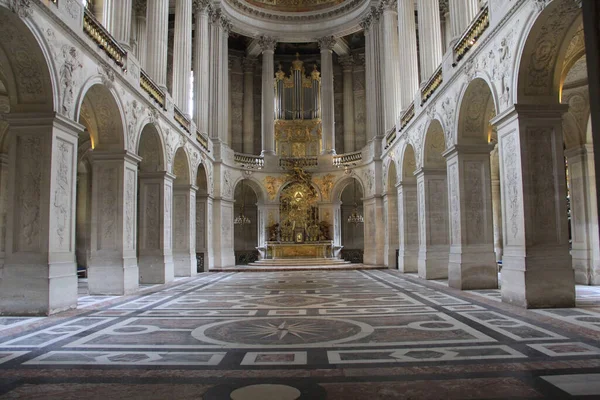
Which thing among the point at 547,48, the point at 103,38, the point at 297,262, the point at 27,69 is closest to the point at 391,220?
the point at 297,262

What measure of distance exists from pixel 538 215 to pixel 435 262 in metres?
6.76

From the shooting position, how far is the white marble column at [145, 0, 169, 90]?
16547 millimetres

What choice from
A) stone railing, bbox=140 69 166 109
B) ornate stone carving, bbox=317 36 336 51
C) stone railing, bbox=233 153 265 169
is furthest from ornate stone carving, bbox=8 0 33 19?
ornate stone carving, bbox=317 36 336 51

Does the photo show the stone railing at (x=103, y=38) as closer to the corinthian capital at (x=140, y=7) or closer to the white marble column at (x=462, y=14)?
the white marble column at (x=462, y=14)

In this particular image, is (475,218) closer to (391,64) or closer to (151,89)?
(151,89)

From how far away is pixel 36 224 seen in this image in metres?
8.96

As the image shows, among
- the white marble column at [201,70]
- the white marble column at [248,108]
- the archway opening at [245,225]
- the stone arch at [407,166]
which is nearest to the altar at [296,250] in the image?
the archway opening at [245,225]

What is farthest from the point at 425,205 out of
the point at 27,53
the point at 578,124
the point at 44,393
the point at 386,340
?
the point at 44,393

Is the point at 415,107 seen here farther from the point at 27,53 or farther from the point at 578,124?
the point at 27,53

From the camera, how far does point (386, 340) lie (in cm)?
625

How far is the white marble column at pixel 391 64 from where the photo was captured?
22422 mm

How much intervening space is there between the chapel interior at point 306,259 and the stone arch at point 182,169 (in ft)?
0.28

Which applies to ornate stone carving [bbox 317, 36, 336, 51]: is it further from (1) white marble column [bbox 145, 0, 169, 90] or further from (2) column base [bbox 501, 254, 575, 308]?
(2) column base [bbox 501, 254, 575, 308]

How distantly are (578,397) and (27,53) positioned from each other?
9571mm
